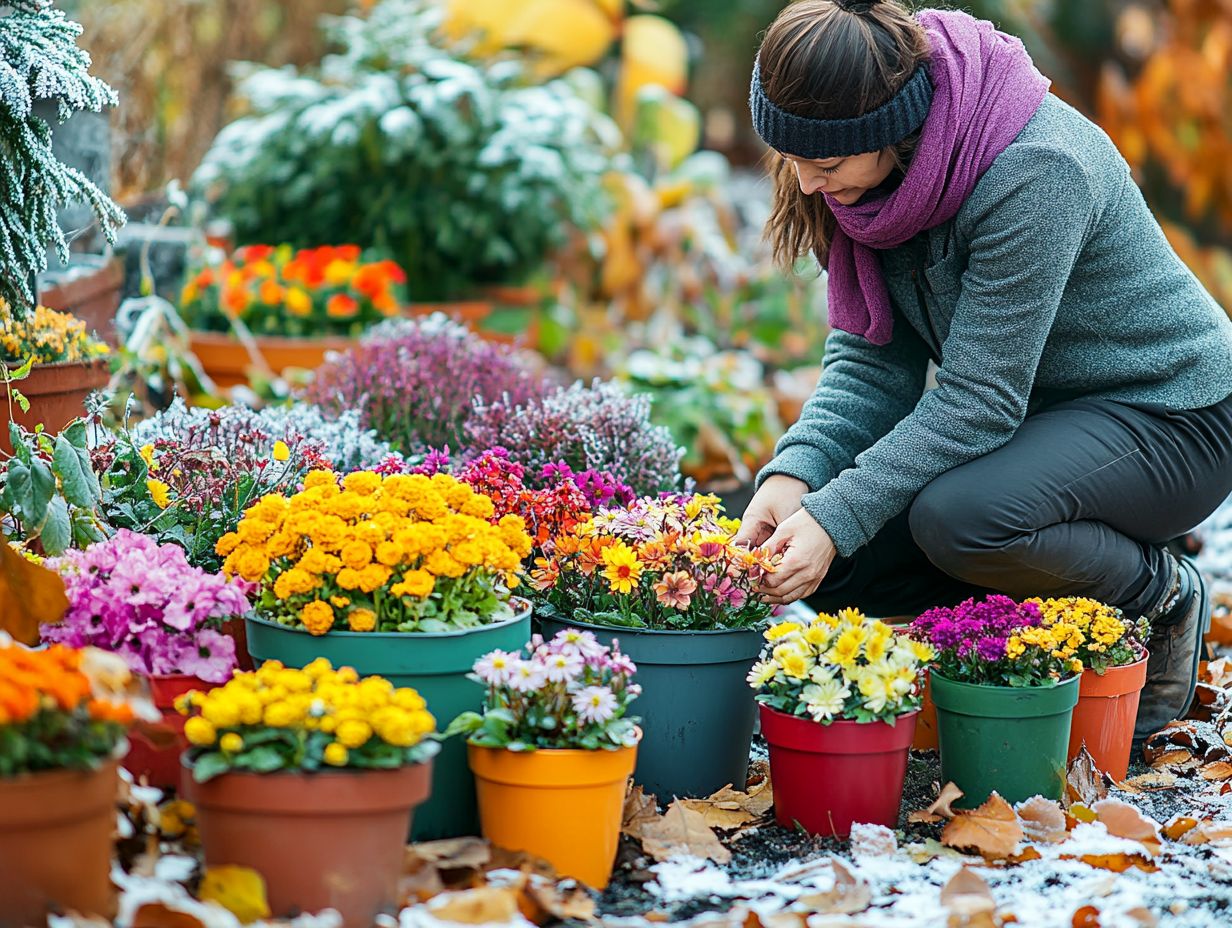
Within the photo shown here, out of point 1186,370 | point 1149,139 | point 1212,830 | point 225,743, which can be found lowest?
Answer: point 1212,830

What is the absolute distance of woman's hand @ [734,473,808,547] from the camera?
2.26 m

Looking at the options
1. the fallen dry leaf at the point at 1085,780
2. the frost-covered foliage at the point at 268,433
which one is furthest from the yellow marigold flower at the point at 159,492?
the fallen dry leaf at the point at 1085,780

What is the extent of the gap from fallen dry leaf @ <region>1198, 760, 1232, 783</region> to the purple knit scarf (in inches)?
39.0

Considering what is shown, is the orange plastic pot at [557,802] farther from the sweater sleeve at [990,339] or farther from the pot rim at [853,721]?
the sweater sleeve at [990,339]

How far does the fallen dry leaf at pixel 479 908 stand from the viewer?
144 cm

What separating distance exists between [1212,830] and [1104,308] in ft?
2.69

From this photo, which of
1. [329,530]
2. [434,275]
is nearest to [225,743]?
[329,530]

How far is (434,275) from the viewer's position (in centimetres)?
469

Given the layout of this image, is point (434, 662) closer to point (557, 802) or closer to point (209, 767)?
point (557, 802)

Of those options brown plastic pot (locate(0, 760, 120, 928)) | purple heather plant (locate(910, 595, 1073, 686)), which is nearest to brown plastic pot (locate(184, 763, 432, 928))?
brown plastic pot (locate(0, 760, 120, 928))

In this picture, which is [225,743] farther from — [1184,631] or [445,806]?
[1184,631]

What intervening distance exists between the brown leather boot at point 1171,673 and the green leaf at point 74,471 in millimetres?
1752

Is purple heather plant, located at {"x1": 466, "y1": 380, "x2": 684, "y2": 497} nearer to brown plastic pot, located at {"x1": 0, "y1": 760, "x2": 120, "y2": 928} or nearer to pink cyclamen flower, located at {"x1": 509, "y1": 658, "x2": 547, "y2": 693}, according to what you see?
pink cyclamen flower, located at {"x1": 509, "y1": 658, "x2": 547, "y2": 693}

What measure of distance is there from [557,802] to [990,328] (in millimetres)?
979
